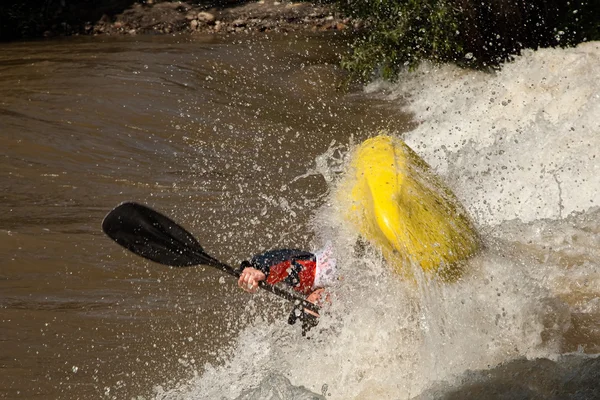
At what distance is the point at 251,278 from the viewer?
145 inches

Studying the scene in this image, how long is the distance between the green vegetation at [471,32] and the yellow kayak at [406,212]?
4.12 m

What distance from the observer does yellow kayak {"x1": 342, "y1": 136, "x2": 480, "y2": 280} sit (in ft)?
11.9

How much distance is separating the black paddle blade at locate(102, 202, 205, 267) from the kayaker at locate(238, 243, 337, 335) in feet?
1.09

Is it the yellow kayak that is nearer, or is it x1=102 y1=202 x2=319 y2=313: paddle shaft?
the yellow kayak

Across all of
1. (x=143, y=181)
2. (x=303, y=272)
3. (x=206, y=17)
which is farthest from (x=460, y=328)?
(x=206, y=17)

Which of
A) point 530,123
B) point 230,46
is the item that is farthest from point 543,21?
point 230,46

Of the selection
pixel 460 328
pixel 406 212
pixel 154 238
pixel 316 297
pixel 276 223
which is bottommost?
Result: pixel 276 223

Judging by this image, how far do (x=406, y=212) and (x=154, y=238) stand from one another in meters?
1.28

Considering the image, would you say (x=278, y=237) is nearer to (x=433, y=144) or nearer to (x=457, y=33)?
(x=433, y=144)

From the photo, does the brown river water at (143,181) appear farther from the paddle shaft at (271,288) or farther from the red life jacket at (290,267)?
the paddle shaft at (271,288)

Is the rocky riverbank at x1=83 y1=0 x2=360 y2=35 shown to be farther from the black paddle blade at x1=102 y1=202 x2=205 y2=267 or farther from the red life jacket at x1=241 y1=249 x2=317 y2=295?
the black paddle blade at x1=102 y1=202 x2=205 y2=267

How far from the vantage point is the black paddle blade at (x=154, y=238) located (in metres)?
3.85

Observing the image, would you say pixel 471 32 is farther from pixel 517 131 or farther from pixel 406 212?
pixel 406 212

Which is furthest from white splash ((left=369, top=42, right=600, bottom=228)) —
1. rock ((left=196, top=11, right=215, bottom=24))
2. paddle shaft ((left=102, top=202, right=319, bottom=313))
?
rock ((left=196, top=11, right=215, bottom=24))
